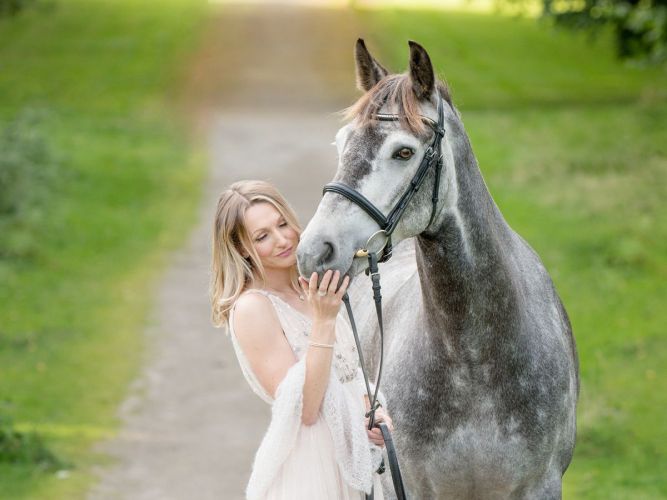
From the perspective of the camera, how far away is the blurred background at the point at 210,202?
26.2ft

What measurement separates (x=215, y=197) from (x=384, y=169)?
1188 cm

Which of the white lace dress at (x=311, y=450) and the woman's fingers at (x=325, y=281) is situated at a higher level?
the woman's fingers at (x=325, y=281)

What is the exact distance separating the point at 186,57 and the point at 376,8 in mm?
8736

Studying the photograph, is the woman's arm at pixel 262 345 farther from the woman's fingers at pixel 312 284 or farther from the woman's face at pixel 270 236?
the woman's fingers at pixel 312 284

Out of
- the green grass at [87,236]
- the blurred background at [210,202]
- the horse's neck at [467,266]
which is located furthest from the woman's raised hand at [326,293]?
the green grass at [87,236]

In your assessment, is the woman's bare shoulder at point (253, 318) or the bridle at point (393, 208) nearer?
the bridle at point (393, 208)

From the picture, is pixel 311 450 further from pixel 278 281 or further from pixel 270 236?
pixel 270 236

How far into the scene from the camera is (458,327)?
4371 millimetres

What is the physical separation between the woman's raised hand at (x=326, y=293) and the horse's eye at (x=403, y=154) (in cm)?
46

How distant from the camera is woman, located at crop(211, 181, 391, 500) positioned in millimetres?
3951

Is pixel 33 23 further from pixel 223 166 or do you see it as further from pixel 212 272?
pixel 212 272

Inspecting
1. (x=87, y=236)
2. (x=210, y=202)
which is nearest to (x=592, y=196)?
(x=210, y=202)

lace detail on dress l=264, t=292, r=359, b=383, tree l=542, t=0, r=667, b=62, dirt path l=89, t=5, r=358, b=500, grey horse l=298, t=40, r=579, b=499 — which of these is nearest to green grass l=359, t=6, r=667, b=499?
tree l=542, t=0, r=667, b=62

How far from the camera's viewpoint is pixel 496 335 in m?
4.41
